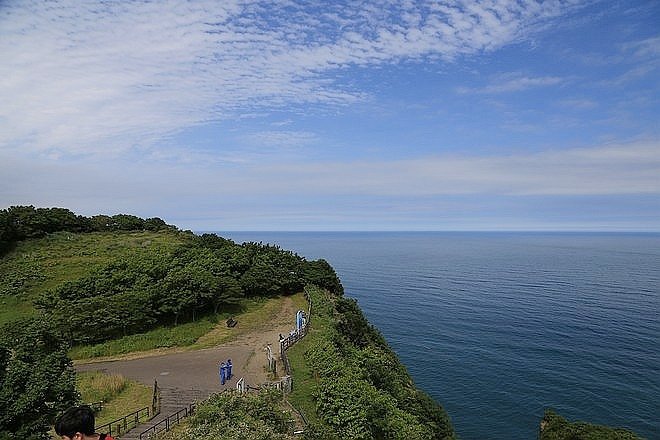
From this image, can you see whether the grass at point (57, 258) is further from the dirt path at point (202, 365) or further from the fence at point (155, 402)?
the fence at point (155, 402)

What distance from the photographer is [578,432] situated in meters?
21.7

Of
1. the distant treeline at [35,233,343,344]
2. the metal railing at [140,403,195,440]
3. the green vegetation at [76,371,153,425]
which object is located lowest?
the green vegetation at [76,371,153,425]

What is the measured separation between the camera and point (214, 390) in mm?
18109

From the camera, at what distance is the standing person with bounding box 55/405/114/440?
434 centimetres

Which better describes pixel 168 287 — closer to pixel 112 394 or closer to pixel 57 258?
pixel 112 394

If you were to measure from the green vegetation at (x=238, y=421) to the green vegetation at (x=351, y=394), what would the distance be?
3.75 feet

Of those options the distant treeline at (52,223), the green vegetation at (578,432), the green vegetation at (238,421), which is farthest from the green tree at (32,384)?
the distant treeline at (52,223)

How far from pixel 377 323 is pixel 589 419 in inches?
1007

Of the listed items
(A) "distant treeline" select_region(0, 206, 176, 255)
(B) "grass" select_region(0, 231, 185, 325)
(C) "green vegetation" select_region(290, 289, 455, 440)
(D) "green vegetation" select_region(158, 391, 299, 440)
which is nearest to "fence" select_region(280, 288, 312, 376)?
(C) "green vegetation" select_region(290, 289, 455, 440)

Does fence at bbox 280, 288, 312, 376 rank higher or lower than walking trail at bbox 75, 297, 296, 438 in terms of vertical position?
higher

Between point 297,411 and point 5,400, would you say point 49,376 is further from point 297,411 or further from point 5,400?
Answer: point 297,411

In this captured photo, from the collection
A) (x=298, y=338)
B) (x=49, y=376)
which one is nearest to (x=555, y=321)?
(x=298, y=338)

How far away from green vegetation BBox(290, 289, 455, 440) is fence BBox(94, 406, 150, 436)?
5.32 m

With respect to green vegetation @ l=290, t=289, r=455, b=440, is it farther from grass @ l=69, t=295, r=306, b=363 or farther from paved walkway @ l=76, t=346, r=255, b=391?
grass @ l=69, t=295, r=306, b=363
